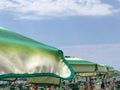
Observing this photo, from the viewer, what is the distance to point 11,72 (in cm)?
373

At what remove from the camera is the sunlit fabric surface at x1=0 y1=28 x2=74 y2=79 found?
148 inches

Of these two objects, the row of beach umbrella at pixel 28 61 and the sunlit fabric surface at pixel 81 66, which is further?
the sunlit fabric surface at pixel 81 66

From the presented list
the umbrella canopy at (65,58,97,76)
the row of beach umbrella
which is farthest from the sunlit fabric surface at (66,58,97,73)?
the row of beach umbrella

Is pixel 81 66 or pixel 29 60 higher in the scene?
pixel 81 66

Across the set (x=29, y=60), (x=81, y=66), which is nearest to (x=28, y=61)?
(x=29, y=60)

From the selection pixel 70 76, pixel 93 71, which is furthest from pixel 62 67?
pixel 93 71

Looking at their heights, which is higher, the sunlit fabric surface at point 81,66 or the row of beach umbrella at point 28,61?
the sunlit fabric surface at point 81,66

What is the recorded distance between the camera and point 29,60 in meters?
4.08

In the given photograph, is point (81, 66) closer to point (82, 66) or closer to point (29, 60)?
point (82, 66)

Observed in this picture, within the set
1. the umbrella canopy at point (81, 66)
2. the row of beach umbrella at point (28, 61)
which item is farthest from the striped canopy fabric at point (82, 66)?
the row of beach umbrella at point (28, 61)

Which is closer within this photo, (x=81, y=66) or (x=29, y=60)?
(x=29, y=60)

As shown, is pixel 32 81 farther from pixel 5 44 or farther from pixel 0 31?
pixel 5 44

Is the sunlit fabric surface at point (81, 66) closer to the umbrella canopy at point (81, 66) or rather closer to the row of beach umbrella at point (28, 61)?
the umbrella canopy at point (81, 66)

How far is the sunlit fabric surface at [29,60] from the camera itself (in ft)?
12.3
